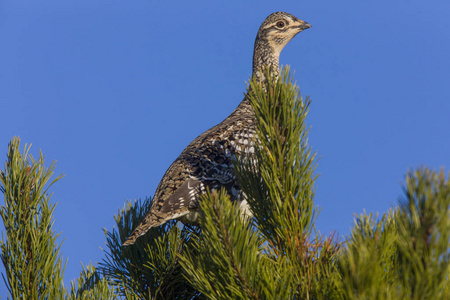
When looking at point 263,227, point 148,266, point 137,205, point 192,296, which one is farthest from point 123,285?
point 263,227

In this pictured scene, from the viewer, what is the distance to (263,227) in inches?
113

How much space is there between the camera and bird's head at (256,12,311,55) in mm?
7860

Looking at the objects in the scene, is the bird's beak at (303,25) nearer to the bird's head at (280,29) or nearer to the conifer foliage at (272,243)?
the bird's head at (280,29)

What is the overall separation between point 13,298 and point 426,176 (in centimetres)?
254

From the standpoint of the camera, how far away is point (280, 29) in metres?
7.93

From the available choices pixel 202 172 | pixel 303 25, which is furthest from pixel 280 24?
pixel 202 172

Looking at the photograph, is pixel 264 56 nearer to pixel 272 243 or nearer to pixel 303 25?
pixel 303 25

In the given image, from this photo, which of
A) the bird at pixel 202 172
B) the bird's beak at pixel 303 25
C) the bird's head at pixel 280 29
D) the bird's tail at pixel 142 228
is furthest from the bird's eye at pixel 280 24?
the bird's tail at pixel 142 228

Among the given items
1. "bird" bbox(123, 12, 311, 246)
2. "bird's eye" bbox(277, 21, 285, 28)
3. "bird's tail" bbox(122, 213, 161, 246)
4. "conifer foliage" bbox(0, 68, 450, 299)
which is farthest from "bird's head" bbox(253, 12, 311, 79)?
"conifer foliage" bbox(0, 68, 450, 299)

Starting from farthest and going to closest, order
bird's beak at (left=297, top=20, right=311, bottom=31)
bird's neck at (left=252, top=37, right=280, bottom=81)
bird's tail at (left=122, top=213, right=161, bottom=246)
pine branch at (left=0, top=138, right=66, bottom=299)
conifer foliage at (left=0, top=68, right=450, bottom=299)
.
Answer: bird's neck at (left=252, top=37, right=280, bottom=81) < bird's beak at (left=297, top=20, right=311, bottom=31) < bird's tail at (left=122, top=213, right=161, bottom=246) < pine branch at (left=0, top=138, right=66, bottom=299) < conifer foliage at (left=0, top=68, right=450, bottom=299)

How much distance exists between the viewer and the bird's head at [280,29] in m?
7.86

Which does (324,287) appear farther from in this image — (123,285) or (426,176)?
(123,285)

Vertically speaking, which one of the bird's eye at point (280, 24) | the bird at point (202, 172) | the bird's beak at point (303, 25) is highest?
the bird's eye at point (280, 24)

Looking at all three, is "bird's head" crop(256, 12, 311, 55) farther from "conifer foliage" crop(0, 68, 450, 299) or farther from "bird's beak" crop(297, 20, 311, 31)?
"conifer foliage" crop(0, 68, 450, 299)
